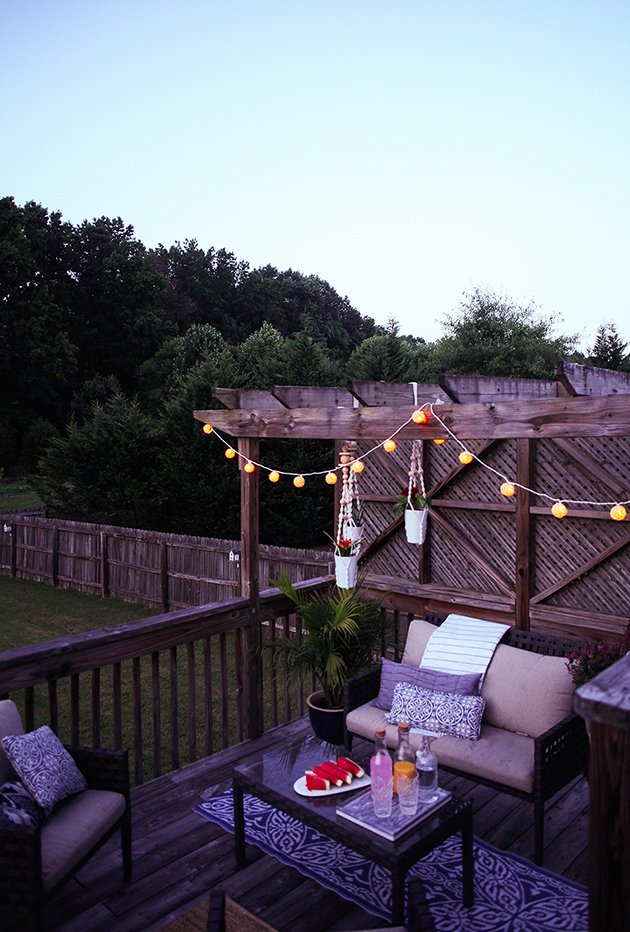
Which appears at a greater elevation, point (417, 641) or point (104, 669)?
point (417, 641)

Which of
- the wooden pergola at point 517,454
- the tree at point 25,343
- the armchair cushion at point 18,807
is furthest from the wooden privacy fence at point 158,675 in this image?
the tree at point 25,343

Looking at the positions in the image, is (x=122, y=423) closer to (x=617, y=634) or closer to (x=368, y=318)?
(x=617, y=634)

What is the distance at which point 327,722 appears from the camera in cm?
399

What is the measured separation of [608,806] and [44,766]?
2.26 metres

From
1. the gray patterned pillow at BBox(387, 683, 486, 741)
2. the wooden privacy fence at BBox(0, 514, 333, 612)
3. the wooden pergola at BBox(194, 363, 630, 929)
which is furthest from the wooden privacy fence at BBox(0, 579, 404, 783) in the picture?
the wooden privacy fence at BBox(0, 514, 333, 612)

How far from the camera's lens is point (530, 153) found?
28.9 feet

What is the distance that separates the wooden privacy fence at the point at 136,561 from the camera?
8.59m

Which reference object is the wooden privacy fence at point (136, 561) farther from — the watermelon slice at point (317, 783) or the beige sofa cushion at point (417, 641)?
the watermelon slice at point (317, 783)

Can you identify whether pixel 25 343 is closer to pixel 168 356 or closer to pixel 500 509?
pixel 168 356

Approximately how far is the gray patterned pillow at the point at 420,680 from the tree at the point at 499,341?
44.8 ft

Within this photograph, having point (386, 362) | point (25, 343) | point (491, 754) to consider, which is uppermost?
point (25, 343)

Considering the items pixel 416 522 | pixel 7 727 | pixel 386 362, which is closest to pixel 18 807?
pixel 7 727

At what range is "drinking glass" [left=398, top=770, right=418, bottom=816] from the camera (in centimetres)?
252

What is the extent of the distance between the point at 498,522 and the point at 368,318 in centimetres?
2610
